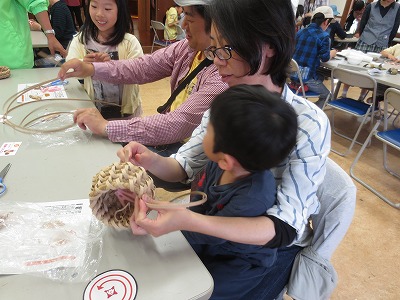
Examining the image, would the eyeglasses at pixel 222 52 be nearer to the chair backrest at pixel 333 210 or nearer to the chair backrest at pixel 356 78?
the chair backrest at pixel 333 210

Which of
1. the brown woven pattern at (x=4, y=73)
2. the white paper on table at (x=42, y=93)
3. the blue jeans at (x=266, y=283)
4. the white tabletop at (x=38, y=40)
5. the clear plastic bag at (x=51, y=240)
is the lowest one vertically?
the blue jeans at (x=266, y=283)

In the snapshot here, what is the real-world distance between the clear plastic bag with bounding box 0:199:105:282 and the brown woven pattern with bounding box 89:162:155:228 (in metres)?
0.06

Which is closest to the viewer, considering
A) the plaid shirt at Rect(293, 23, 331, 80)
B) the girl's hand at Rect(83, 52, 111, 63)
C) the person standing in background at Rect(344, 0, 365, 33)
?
the girl's hand at Rect(83, 52, 111, 63)

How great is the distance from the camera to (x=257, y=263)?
83 cm

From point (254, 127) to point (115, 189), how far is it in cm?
34

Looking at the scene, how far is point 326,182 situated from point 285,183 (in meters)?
0.25

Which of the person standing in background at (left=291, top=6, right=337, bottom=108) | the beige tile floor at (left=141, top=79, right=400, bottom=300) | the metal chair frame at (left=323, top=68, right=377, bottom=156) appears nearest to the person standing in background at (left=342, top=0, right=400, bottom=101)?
the person standing in background at (left=291, top=6, right=337, bottom=108)

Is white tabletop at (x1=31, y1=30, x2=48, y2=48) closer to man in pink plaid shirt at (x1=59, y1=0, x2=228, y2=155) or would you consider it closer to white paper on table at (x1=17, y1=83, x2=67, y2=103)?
white paper on table at (x1=17, y1=83, x2=67, y2=103)

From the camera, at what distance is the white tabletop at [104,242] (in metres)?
0.59

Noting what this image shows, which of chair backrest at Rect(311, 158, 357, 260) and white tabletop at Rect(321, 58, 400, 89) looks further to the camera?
white tabletop at Rect(321, 58, 400, 89)

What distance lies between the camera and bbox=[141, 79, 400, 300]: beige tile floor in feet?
5.19

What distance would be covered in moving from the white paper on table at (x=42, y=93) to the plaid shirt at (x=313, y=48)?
2.35 metres

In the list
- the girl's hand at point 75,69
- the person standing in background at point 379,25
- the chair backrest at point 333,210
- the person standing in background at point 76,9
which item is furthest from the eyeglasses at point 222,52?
the person standing in background at point 76,9

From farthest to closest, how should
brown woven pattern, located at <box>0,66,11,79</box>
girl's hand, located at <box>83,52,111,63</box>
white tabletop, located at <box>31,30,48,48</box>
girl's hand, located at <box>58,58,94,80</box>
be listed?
white tabletop, located at <box>31,30,48,48</box> → brown woven pattern, located at <box>0,66,11,79</box> → girl's hand, located at <box>83,52,111,63</box> → girl's hand, located at <box>58,58,94,80</box>
